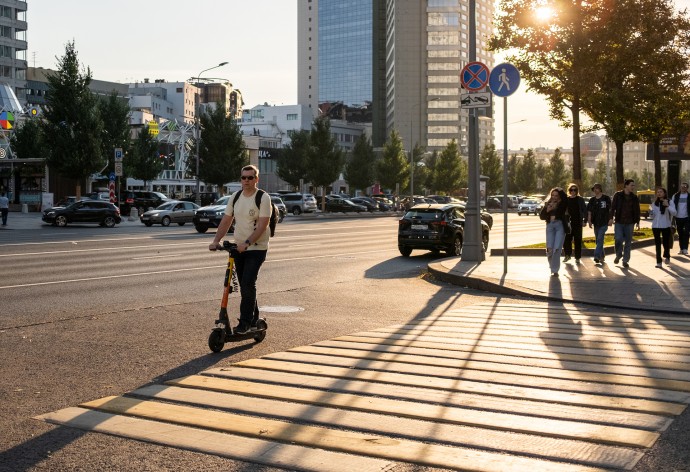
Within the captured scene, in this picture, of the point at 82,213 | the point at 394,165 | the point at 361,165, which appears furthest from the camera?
the point at 361,165

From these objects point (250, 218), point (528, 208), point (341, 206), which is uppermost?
point (250, 218)

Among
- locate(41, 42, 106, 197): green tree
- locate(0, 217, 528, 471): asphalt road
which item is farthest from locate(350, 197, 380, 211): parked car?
locate(0, 217, 528, 471): asphalt road

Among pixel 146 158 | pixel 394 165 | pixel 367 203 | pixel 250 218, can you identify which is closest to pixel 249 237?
pixel 250 218

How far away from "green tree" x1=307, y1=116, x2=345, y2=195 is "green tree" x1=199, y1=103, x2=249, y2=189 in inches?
358

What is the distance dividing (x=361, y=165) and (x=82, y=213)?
58.7 metres

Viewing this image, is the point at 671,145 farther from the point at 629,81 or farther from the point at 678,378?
the point at 678,378

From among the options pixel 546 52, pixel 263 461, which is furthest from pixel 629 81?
pixel 263 461

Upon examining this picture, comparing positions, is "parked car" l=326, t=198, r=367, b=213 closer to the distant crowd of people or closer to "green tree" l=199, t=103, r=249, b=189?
"green tree" l=199, t=103, r=249, b=189

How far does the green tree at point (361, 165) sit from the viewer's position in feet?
319

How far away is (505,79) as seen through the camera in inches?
614

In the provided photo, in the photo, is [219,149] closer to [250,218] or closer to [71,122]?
[71,122]

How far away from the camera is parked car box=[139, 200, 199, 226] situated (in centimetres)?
4372

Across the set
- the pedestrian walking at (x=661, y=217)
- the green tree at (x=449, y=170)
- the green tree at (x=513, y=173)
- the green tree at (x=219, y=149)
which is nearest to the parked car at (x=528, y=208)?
the green tree at (x=219, y=149)

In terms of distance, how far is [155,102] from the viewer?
17300 centimetres
